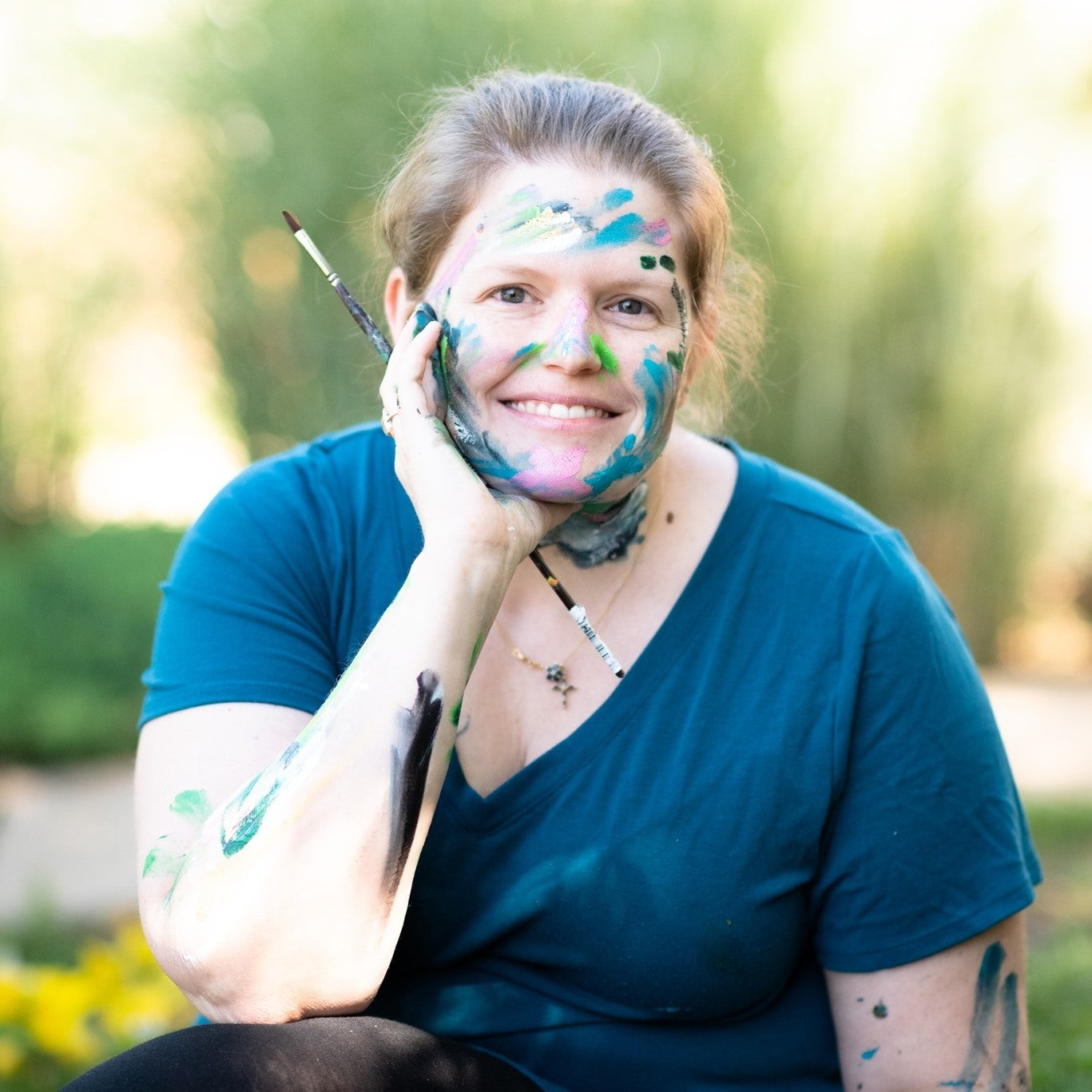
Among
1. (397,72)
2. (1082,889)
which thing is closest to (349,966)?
(1082,889)

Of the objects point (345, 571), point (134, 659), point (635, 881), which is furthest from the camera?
point (134, 659)

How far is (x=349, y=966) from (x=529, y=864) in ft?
0.91

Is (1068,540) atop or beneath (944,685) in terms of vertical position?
beneath

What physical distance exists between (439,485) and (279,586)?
0.87ft

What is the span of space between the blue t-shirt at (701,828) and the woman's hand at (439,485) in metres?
0.20

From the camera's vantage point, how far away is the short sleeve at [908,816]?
163 centimetres

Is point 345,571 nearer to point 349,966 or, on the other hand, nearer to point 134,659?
point 349,966

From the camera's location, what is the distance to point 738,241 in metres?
4.22

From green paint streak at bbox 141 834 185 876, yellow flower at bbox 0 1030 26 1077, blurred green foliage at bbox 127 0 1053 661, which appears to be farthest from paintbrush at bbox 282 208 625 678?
blurred green foliage at bbox 127 0 1053 661

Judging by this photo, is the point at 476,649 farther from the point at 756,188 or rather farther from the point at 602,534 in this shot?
the point at 756,188

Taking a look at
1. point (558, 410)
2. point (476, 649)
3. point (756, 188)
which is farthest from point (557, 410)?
point (756, 188)

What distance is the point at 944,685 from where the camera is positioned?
1670 millimetres

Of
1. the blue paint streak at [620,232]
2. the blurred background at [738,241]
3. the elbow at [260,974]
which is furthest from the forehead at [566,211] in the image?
the blurred background at [738,241]

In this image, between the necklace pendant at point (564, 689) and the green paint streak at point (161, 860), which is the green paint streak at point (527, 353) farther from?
the green paint streak at point (161, 860)
